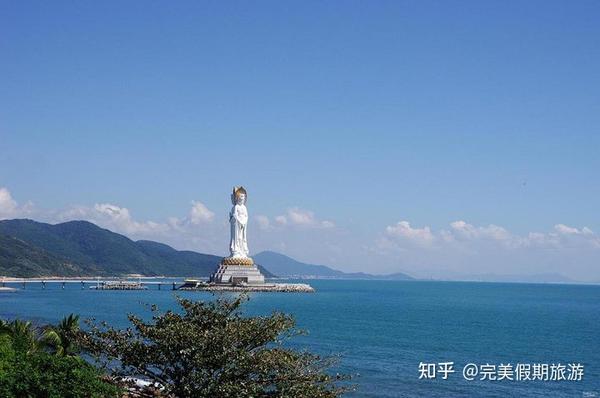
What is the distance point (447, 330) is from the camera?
51844mm

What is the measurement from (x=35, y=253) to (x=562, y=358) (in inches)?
6555

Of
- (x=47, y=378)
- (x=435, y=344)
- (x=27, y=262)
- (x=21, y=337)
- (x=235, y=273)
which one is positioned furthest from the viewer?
(x=27, y=262)

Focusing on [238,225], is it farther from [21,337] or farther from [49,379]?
[49,379]

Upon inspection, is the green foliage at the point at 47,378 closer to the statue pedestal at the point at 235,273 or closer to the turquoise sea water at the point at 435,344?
the turquoise sea water at the point at 435,344

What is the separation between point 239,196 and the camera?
96.2 metres

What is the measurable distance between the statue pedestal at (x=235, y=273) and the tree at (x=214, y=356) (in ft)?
264

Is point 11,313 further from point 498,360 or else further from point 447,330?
point 498,360

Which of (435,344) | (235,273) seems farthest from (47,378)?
(235,273)

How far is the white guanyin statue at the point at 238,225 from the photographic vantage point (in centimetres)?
9669

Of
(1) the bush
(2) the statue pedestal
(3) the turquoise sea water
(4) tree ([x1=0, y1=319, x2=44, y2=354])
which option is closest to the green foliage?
(1) the bush

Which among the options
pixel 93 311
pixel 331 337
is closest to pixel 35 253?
pixel 93 311

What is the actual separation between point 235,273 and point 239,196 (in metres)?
9.93

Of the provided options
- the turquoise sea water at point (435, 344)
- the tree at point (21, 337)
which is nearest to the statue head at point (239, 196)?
the turquoise sea water at point (435, 344)

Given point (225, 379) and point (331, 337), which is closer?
point (225, 379)
